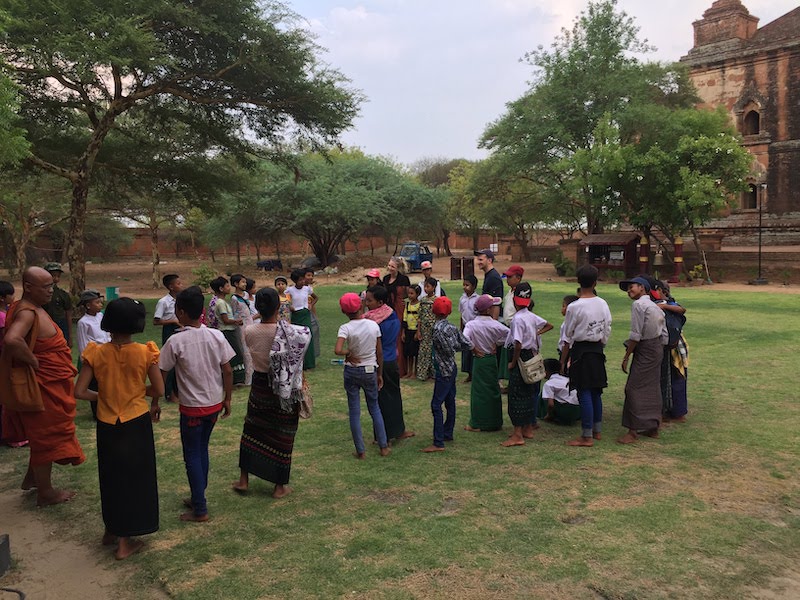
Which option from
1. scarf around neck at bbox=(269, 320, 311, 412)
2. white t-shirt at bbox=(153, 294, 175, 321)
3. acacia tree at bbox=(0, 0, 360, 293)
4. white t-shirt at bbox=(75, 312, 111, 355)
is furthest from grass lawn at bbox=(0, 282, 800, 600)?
acacia tree at bbox=(0, 0, 360, 293)

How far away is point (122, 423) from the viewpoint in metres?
3.64

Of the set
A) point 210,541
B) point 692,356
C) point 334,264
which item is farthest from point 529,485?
point 334,264

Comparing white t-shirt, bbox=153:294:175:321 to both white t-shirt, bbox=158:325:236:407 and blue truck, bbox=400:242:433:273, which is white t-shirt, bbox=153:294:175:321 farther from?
blue truck, bbox=400:242:433:273

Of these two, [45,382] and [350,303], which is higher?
[350,303]

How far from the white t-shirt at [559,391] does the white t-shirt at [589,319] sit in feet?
2.70

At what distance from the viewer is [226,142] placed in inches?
677

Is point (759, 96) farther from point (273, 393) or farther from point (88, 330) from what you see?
point (273, 393)

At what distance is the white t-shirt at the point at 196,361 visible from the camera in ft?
13.0

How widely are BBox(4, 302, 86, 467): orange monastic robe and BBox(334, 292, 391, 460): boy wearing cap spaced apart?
6.38ft

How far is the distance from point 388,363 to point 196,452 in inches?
79.3

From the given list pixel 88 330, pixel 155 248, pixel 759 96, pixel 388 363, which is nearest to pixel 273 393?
pixel 388 363

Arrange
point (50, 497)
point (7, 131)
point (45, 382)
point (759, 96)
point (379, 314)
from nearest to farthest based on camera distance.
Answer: point (45, 382)
point (50, 497)
point (379, 314)
point (7, 131)
point (759, 96)

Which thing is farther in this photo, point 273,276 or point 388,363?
point 273,276

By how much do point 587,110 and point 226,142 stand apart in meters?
18.3
